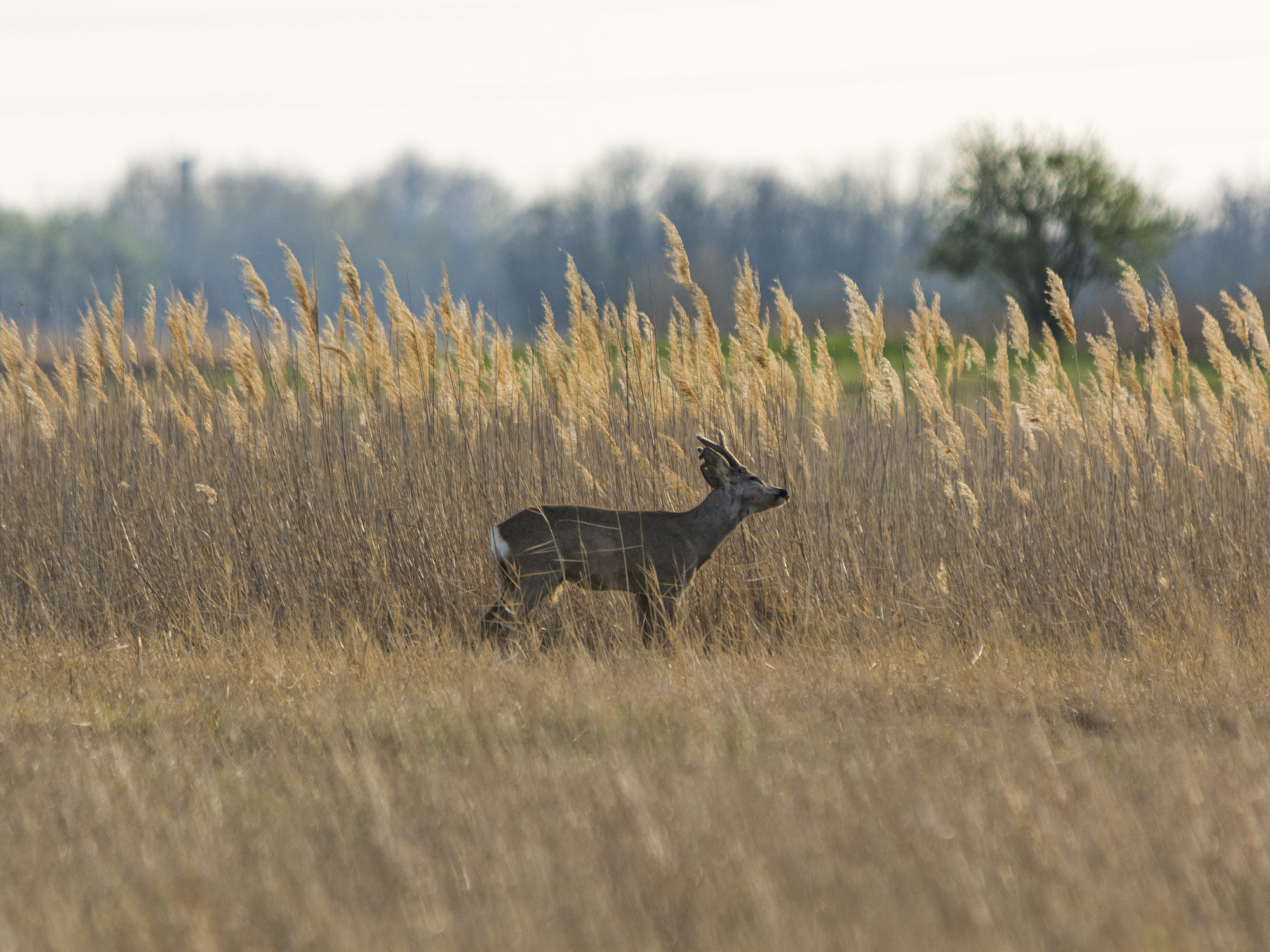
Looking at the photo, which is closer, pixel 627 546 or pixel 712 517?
pixel 627 546

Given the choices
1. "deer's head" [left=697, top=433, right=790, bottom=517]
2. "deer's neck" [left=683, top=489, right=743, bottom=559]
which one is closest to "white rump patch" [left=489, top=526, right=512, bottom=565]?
"deer's neck" [left=683, top=489, right=743, bottom=559]

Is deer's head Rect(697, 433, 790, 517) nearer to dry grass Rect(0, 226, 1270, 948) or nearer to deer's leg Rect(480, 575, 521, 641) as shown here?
dry grass Rect(0, 226, 1270, 948)

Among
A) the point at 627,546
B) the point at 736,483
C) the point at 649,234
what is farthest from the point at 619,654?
the point at 649,234

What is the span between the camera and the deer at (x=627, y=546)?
18.3ft

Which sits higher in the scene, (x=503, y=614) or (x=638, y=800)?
(x=503, y=614)

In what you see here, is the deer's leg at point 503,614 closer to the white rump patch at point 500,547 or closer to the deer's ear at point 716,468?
the white rump patch at point 500,547

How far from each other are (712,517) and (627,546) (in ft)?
1.54

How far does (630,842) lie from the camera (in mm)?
3322

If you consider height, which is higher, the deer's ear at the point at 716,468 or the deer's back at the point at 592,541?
the deer's ear at the point at 716,468

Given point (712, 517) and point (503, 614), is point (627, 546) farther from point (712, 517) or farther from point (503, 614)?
point (503, 614)

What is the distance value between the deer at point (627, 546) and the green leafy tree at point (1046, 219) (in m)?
34.1

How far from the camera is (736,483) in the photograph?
587 cm

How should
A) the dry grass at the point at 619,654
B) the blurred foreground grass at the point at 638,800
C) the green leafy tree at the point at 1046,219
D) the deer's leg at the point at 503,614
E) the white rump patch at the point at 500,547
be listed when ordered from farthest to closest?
the green leafy tree at the point at 1046,219 < the deer's leg at the point at 503,614 < the white rump patch at the point at 500,547 < the dry grass at the point at 619,654 < the blurred foreground grass at the point at 638,800

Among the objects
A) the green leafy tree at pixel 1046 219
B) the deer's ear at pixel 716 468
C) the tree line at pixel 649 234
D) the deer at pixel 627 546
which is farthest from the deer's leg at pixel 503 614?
the green leafy tree at pixel 1046 219
